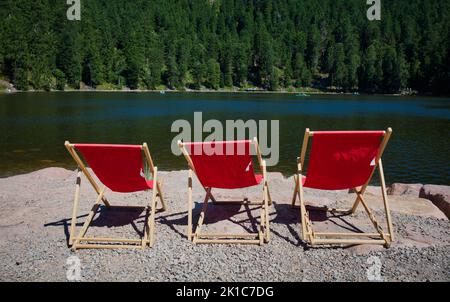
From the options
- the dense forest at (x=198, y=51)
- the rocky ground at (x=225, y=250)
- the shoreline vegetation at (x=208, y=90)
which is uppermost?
the dense forest at (x=198, y=51)

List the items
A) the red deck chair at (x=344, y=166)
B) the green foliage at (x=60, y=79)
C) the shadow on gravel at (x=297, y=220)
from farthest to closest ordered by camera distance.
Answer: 1. the green foliage at (x=60, y=79)
2. the shadow on gravel at (x=297, y=220)
3. the red deck chair at (x=344, y=166)

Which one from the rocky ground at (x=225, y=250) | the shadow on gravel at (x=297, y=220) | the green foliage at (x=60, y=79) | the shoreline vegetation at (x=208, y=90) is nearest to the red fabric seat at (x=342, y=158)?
the shadow on gravel at (x=297, y=220)

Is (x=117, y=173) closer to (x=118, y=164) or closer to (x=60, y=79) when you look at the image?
(x=118, y=164)

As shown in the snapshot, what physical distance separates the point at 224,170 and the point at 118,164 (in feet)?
5.15

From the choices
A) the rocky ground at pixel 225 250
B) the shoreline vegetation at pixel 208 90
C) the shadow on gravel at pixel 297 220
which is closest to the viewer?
the rocky ground at pixel 225 250

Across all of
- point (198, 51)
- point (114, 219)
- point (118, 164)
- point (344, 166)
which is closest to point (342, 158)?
point (344, 166)

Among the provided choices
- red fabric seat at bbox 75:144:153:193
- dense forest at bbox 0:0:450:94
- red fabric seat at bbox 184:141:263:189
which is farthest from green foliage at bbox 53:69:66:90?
red fabric seat at bbox 184:141:263:189

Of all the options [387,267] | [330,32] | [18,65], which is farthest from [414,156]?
[330,32]

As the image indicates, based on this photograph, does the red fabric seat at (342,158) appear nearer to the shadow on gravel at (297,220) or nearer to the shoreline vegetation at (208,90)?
the shadow on gravel at (297,220)

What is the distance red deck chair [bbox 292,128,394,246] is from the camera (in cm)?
492

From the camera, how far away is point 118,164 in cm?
529

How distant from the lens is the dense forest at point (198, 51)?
111 meters

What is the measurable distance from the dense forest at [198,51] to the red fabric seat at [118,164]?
342 feet

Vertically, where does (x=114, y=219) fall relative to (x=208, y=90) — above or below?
below
